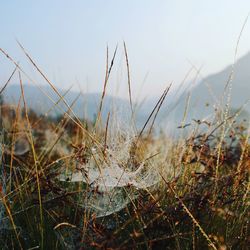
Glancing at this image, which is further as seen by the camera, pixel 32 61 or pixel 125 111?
pixel 125 111

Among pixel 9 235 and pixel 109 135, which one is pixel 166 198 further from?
pixel 9 235

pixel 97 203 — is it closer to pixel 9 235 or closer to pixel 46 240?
pixel 46 240

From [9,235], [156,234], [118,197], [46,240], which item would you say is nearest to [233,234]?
[156,234]

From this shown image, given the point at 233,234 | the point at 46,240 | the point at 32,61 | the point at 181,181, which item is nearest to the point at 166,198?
the point at 181,181

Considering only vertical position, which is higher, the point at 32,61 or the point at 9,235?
the point at 32,61

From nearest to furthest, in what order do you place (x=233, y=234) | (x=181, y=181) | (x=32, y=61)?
(x=32, y=61), (x=233, y=234), (x=181, y=181)

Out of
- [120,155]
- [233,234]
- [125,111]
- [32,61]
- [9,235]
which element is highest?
[32,61]

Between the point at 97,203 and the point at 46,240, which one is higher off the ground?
the point at 97,203

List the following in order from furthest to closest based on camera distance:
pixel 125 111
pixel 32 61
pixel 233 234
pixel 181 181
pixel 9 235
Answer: pixel 125 111
pixel 181 181
pixel 9 235
pixel 233 234
pixel 32 61

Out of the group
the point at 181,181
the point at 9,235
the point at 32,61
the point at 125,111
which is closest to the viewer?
the point at 32,61
